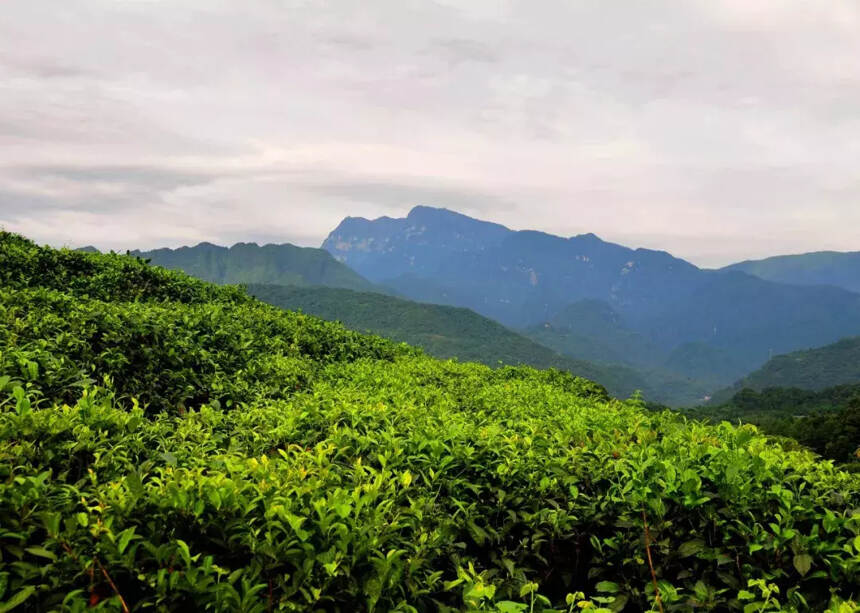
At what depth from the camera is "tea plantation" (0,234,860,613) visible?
2357mm

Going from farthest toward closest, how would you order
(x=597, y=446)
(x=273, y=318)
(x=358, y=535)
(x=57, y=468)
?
(x=273, y=318) < (x=597, y=446) < (x=57, y=468) < (x=358, y=535)

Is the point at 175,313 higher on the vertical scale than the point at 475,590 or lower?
higher

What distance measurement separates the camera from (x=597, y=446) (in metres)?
4.48

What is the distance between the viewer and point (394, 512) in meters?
3.09

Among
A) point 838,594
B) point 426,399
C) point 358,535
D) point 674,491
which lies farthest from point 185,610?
point 426,399

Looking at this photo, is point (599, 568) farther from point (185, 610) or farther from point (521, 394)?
point (521, 394)

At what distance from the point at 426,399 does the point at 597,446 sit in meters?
3.30

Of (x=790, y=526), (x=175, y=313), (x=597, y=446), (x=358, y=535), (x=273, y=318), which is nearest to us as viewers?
(x=358, y=535)

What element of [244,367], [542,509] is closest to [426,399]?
[244,367]

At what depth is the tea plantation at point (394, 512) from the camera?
236 cm

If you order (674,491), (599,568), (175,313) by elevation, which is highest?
(175,313)

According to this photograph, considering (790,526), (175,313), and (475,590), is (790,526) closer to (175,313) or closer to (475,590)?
(475,590)

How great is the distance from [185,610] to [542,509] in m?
2.18

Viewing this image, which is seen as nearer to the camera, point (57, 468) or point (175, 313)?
point (57, 468)
